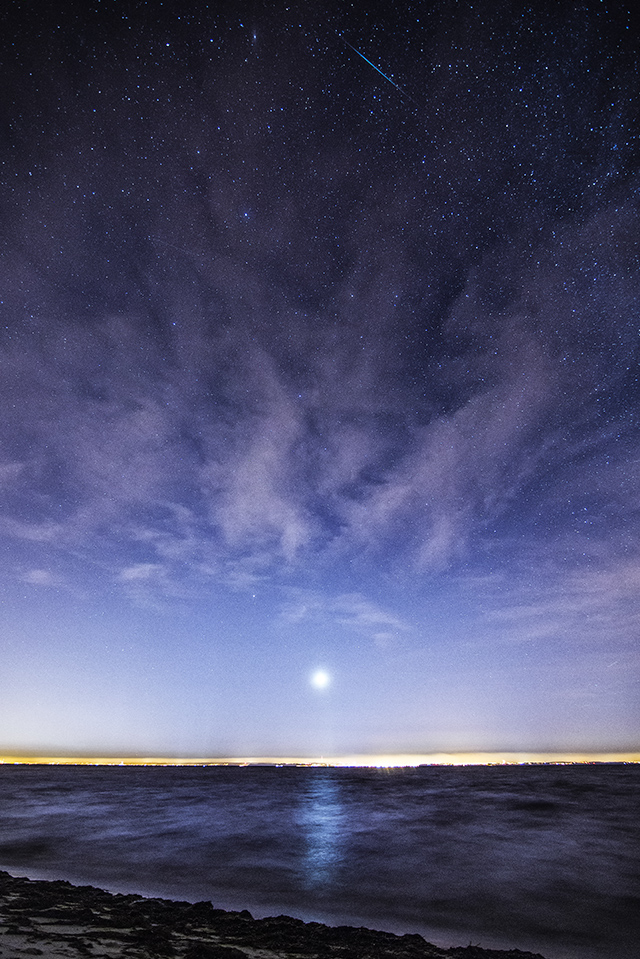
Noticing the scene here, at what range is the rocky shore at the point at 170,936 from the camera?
155 inches

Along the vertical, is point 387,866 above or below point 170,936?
below

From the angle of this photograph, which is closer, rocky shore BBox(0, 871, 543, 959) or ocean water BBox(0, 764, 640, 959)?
rocky shore BBox(0, 871, 543, 959)

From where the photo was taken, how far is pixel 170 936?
436 centimetres

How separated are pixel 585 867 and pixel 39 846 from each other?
12.5 m

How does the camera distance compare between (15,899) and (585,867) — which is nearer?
(15,899)

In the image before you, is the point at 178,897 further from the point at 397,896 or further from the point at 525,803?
the point at 525,803

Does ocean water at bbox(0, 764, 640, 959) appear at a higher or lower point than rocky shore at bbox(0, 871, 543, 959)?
lower

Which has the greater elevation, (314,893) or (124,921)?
(124,921)

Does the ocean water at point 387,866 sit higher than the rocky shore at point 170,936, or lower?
lower

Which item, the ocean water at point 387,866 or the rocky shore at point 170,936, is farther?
the ocean water at point 387,866

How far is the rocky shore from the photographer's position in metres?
3.93

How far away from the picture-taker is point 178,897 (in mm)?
7316

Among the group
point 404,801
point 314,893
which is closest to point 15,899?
point 314,893

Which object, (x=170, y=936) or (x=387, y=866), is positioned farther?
(x=387, y=866)
